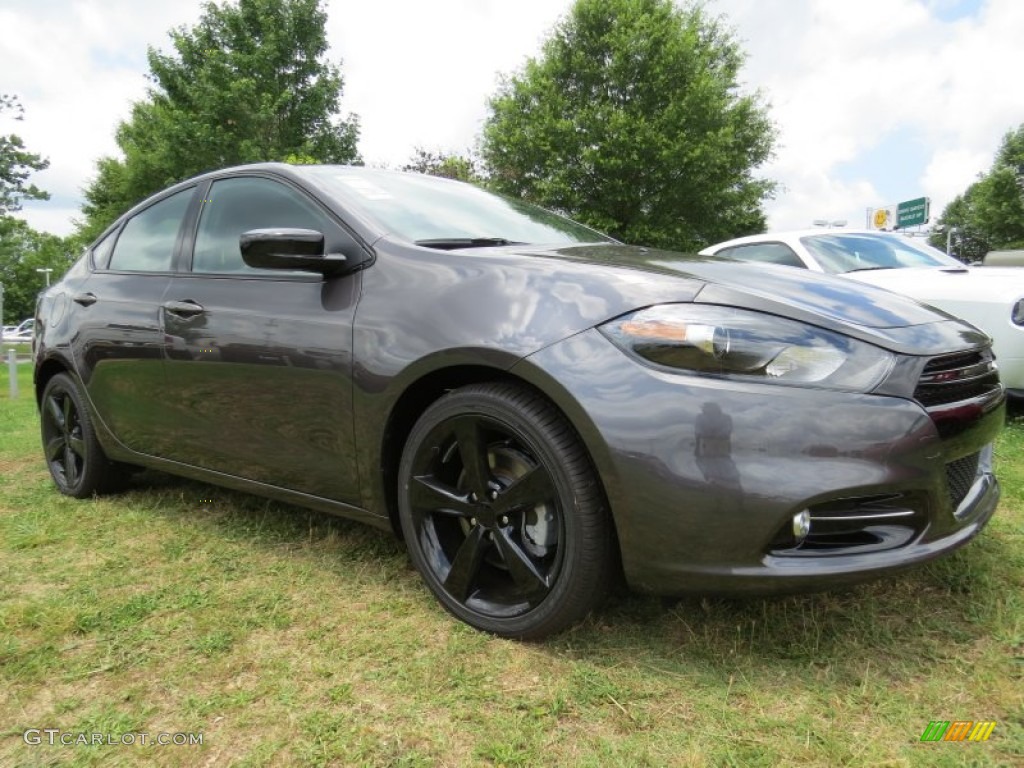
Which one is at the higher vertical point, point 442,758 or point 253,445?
point 253,445

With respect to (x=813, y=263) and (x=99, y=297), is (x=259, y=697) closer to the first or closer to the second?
(x=99, y=297)

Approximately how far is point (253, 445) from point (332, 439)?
16.6 inches

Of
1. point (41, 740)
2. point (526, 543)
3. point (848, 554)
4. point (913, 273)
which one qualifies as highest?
point (913, 273)

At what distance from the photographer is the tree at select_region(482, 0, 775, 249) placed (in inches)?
685

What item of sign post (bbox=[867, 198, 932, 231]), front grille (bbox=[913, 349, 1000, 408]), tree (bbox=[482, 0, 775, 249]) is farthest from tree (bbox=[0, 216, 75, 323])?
front grille (bbox=[913, 349, 1000, 408])

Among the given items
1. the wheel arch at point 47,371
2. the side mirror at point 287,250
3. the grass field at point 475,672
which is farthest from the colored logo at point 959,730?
the wheel arch at point 47,371

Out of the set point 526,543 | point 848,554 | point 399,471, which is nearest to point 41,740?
point 399,471

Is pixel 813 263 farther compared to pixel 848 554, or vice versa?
pixel 813 263

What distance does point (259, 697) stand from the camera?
166 cm

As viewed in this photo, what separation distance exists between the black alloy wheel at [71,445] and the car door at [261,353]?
31.0 inches

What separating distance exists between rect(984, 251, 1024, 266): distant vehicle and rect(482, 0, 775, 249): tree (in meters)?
11.2

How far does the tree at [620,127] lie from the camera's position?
1739 centimetres

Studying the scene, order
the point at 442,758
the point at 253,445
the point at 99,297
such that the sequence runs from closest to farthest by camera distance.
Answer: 1. the point at 442,758
2. the point at 253,445
3. the point at 99,297

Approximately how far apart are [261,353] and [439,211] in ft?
2.67
